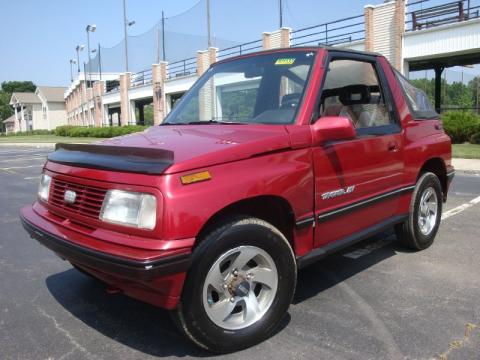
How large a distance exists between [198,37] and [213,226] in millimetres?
39483

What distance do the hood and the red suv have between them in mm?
12

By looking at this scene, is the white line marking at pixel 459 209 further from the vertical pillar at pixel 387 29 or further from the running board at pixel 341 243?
the vertical pillar at pixel 387 29

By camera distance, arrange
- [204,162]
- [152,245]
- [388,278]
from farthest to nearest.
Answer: [388,278]
[204,162]
[152,245]

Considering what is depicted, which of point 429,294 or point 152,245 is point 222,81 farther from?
point 429,294

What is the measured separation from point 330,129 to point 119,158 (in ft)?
4.72

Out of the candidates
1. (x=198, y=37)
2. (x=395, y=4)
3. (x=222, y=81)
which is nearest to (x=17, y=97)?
(x=198, y=37)

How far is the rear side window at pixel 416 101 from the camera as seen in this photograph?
456 cm

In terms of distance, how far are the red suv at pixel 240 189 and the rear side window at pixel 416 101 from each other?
0.11 meters

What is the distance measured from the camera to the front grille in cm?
282

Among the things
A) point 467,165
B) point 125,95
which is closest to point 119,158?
point 467,165

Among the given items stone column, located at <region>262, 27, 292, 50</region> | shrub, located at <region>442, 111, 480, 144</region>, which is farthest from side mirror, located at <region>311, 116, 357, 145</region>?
stone column, located at <region>262, 27, 292, 50</region>

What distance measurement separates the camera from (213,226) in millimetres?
2764

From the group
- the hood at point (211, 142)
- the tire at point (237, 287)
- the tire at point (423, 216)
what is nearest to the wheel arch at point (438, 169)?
the tire at point (423, 216)

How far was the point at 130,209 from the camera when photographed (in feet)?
8.61
